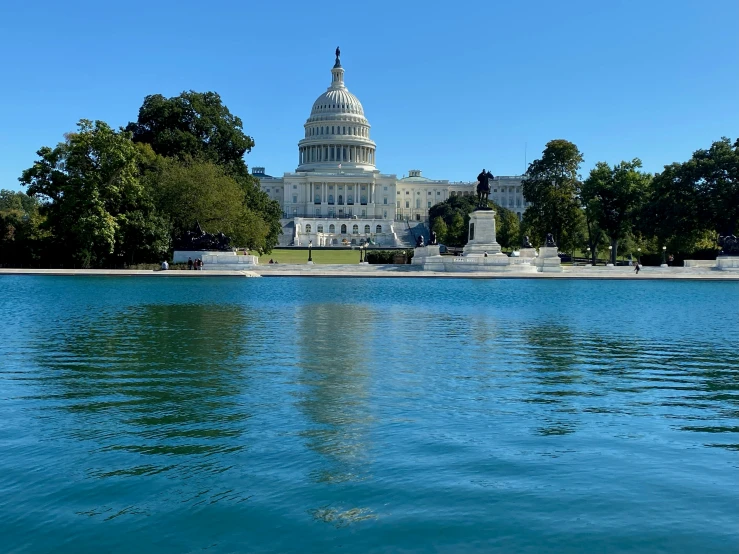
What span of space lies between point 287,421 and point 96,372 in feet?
16.7

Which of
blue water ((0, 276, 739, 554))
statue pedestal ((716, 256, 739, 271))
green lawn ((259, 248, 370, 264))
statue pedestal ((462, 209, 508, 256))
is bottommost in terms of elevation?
blue water ((0, 276, 739, 554))

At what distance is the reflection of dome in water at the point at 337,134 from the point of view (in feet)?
A: 545

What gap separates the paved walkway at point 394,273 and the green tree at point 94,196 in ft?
11.8

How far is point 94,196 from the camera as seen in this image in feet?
166

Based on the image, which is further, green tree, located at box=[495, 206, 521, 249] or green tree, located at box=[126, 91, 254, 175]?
green tree, located at box=[495, 206, 521, 249]

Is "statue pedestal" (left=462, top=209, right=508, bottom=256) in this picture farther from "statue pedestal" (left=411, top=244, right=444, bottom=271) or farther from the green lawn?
the green lawn

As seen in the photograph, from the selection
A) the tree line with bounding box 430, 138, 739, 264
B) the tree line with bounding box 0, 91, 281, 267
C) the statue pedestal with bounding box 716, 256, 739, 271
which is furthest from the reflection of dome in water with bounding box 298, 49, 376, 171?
the statue pedestal with bounding box 716, 256, 739, 271

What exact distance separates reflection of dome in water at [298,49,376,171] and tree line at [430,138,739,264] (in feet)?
291

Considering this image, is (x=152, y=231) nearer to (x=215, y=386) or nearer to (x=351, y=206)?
(x=215, y=386)

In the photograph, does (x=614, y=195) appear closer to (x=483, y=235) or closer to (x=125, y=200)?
(x=483, y=235)

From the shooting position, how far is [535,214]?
7519 cm

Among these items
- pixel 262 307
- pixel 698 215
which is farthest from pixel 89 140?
pixel 698 215

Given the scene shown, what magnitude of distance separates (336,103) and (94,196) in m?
120

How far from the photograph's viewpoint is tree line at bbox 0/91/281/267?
51406 millimetres
